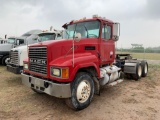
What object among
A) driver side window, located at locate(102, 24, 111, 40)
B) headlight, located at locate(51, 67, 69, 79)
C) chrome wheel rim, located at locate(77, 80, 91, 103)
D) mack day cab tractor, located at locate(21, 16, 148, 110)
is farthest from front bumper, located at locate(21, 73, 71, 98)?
driver side window, located at locate(102, 24, 111, 40)

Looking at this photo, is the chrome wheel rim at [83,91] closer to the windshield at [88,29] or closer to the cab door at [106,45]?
the cab door at [106,45]

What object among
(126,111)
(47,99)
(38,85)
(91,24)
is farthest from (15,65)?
(126,111)

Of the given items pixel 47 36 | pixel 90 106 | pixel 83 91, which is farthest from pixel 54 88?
pixel 47 36

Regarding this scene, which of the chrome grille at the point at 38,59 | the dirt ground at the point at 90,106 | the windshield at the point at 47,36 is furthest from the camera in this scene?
the windshield at the point at 47,36

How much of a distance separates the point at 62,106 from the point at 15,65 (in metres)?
3.97

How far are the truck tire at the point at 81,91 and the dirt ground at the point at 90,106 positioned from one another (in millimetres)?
231

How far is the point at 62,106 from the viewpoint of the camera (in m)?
5.27

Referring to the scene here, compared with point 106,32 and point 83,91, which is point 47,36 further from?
point 83,91

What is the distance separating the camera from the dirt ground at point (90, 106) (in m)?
4.59

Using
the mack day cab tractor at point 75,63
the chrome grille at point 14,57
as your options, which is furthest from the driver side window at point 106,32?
the chrome grille at point 14,57

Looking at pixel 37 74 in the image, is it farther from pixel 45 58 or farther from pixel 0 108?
pixel 0 108

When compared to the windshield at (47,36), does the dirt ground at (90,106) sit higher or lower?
lower

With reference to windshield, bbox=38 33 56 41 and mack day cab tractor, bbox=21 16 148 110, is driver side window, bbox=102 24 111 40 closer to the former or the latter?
mack day cab tractor, bbox=21 16 148 110

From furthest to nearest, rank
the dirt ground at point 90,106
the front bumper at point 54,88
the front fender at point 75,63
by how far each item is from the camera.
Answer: the dirt ground at point 90,106, the front fender at point 75,63, the front bumper at point 54,88
